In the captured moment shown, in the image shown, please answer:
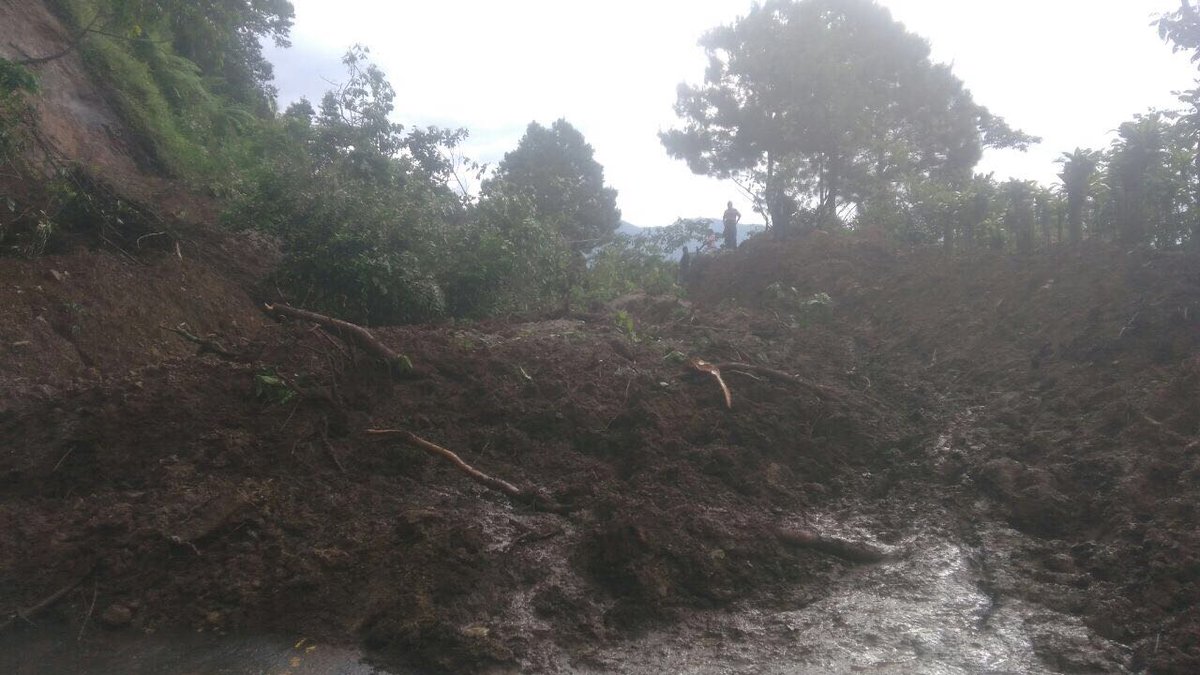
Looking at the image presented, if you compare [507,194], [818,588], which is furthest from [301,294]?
[818,588]

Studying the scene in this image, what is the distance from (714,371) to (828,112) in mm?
11037

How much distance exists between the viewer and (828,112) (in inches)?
637

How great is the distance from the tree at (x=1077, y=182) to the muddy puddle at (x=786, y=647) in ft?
19.8

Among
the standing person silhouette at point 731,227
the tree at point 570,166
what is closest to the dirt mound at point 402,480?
the standing person silhouette at point 731,227

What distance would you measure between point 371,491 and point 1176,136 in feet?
24.6

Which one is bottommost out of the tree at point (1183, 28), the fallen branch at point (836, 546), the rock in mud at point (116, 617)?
the rock in mud at point (116, 617)

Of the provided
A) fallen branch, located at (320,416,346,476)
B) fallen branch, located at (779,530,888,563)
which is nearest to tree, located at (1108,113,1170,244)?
fallen branch, located at (779,530,888,563)

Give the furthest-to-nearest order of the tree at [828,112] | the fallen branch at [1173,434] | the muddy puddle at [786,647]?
the tree at [828,112], the fallen branch at [1173,434], the muddy puddle at [786,647]

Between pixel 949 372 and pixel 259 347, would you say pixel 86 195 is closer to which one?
pixel 259 347

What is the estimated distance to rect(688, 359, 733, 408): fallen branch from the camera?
21.0 ft

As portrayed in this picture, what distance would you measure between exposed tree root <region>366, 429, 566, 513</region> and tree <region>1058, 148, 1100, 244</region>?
681cm

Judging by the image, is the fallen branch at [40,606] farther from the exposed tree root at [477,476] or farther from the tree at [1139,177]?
the tree at [1139,177]

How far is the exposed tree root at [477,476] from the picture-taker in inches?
197

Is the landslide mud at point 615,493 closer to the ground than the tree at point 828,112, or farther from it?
closer to the ground
